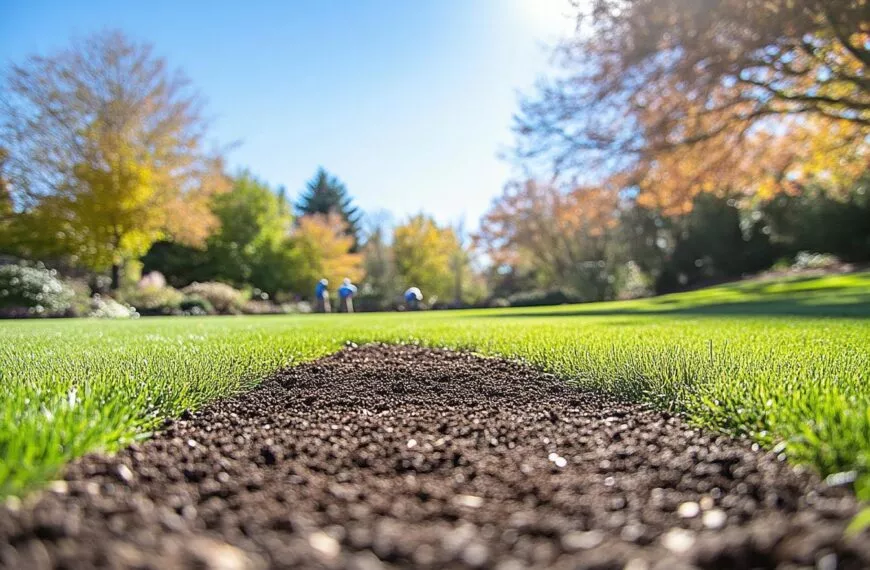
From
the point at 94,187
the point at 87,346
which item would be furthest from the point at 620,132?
the point at 94,187

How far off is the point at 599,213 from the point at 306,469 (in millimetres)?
15296

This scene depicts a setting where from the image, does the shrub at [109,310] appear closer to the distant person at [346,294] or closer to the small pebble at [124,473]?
the distant person at [346,294]

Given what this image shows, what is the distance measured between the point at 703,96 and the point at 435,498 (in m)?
13.0

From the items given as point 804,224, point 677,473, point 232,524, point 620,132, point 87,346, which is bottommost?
point 677,473

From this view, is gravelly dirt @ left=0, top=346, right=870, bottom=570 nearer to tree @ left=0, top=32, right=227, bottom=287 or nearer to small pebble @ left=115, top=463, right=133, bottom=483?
small pebble @ left=115, top=463, right=133, bottom=483

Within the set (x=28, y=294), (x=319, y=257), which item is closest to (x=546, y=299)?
(x=319, y=257)

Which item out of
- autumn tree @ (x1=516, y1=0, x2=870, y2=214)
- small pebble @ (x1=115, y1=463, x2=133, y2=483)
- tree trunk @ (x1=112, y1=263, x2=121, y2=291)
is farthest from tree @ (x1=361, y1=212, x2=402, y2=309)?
small pebble @ (x1=115, y1=463, x2=133, y2=483)

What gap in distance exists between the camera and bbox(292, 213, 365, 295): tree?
32219mm

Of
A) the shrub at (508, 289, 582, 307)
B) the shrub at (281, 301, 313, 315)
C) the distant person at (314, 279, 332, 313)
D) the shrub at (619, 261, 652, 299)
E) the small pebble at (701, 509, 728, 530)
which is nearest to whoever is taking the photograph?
the small pebble at (701, 509, 728, 530)

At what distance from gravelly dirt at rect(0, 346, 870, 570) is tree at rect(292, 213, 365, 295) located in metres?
30.0

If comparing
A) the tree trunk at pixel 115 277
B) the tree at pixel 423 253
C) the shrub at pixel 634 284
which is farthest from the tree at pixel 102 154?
the shrub at pixel 634 284

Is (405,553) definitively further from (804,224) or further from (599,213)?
(804,224)

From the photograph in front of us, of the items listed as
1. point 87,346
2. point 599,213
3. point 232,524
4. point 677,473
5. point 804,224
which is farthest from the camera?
point 804,224

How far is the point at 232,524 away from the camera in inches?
54.6
